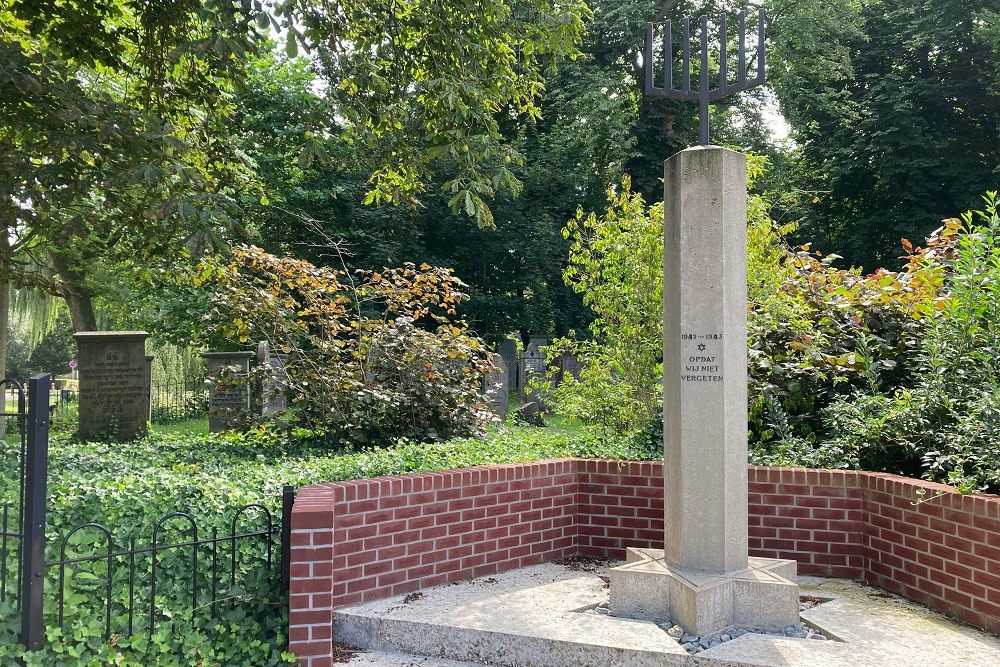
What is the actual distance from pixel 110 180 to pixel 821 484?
6.86 m

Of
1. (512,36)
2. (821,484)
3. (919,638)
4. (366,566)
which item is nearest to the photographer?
(919,638)

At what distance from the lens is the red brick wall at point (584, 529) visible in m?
5.00

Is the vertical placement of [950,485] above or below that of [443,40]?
below

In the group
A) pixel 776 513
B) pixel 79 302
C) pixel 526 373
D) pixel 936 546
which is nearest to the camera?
pixel 936 546

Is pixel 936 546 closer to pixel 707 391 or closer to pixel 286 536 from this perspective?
pixel 707 391

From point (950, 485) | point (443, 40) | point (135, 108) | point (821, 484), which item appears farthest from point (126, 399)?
point (950, 485)

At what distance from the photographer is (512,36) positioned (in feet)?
31.4

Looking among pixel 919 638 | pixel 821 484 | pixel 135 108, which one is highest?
pixel 135 108

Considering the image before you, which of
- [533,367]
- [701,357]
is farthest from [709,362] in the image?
[533,367]

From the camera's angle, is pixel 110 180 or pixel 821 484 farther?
A: pixel 110 180

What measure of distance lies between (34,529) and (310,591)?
4.76 ft

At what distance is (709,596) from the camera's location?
4949mm

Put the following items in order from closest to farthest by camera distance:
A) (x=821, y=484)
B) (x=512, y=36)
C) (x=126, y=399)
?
(x=821, y=484)
(x=512, y=36)
(x=126, y=399)

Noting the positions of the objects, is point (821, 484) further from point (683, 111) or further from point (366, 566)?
point (683, 111)
